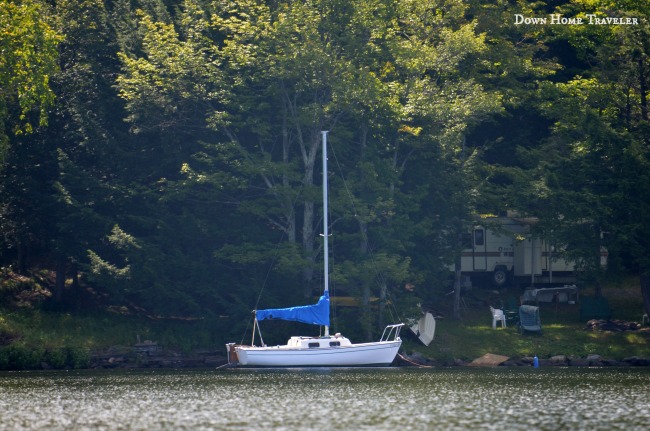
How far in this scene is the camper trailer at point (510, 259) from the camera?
59.5 m

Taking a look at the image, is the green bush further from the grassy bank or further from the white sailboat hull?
the white sailboat hull

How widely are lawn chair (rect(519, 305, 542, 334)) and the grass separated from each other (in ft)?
1.10

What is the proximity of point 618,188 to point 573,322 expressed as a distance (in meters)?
7.48

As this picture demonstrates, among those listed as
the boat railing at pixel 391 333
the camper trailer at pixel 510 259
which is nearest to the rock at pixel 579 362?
the boat railing at pixel 391 333

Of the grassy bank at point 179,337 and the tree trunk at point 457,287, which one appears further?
the tree trunk at point 457,287

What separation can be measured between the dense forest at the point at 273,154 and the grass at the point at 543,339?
2501 millimetres

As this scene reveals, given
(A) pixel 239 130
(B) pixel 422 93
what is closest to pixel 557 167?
(B) pixel 422 93

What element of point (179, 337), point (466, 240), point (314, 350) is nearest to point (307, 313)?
point (314, 350)

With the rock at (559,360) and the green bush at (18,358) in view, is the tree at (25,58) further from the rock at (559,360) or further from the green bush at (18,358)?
the rock at (559,360)

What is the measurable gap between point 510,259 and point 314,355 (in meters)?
17.8

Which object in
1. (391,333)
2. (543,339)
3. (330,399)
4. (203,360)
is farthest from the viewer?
(391,333)

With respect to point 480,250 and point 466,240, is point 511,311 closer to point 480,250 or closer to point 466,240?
point 466,240

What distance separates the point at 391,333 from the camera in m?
53.8

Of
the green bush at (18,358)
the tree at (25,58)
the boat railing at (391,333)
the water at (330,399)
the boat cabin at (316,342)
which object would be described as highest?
the tree at (25,58)
